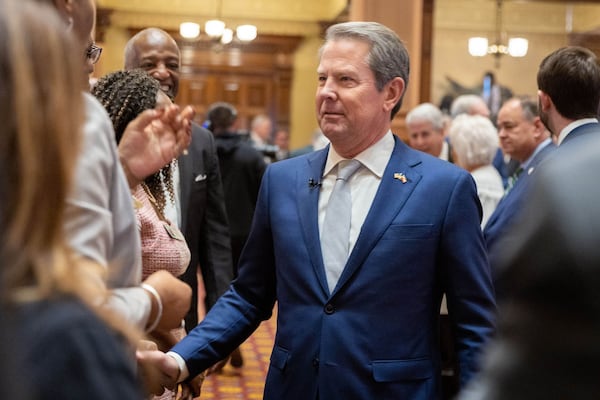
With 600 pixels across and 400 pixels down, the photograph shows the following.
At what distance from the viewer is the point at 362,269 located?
8.42 ft

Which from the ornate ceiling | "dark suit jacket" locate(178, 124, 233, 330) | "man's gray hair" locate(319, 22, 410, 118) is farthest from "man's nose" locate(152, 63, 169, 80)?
the ornate ceiling

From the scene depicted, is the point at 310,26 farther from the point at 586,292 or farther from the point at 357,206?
the point at 586,292

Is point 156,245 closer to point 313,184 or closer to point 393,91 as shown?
point 313,184

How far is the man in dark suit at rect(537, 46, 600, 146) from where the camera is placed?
3.69 meters

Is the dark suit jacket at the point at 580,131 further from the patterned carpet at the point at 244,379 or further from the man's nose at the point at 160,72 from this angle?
the patterned carpet at the point at 244,379

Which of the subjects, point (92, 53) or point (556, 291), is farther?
point (92, 53)

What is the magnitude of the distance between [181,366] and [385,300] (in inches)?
23.2

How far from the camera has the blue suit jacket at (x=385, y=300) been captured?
2547mm

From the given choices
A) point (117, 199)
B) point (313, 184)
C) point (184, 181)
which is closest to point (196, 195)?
point (184, 181)

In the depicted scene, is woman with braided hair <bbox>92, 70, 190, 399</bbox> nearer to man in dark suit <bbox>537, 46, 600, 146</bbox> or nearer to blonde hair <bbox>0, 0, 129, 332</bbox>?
blonde hair <bbox>0, 0, 129, 332</bbox>

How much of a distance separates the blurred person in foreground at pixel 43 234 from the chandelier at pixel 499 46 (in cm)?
1539

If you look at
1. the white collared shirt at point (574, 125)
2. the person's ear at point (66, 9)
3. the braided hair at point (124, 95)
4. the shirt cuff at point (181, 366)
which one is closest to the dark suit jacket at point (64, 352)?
the person's ear at point (66, 9)

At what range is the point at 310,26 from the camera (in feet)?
59.0

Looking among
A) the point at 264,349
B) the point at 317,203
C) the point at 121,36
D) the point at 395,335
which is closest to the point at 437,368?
the point at 395,335
